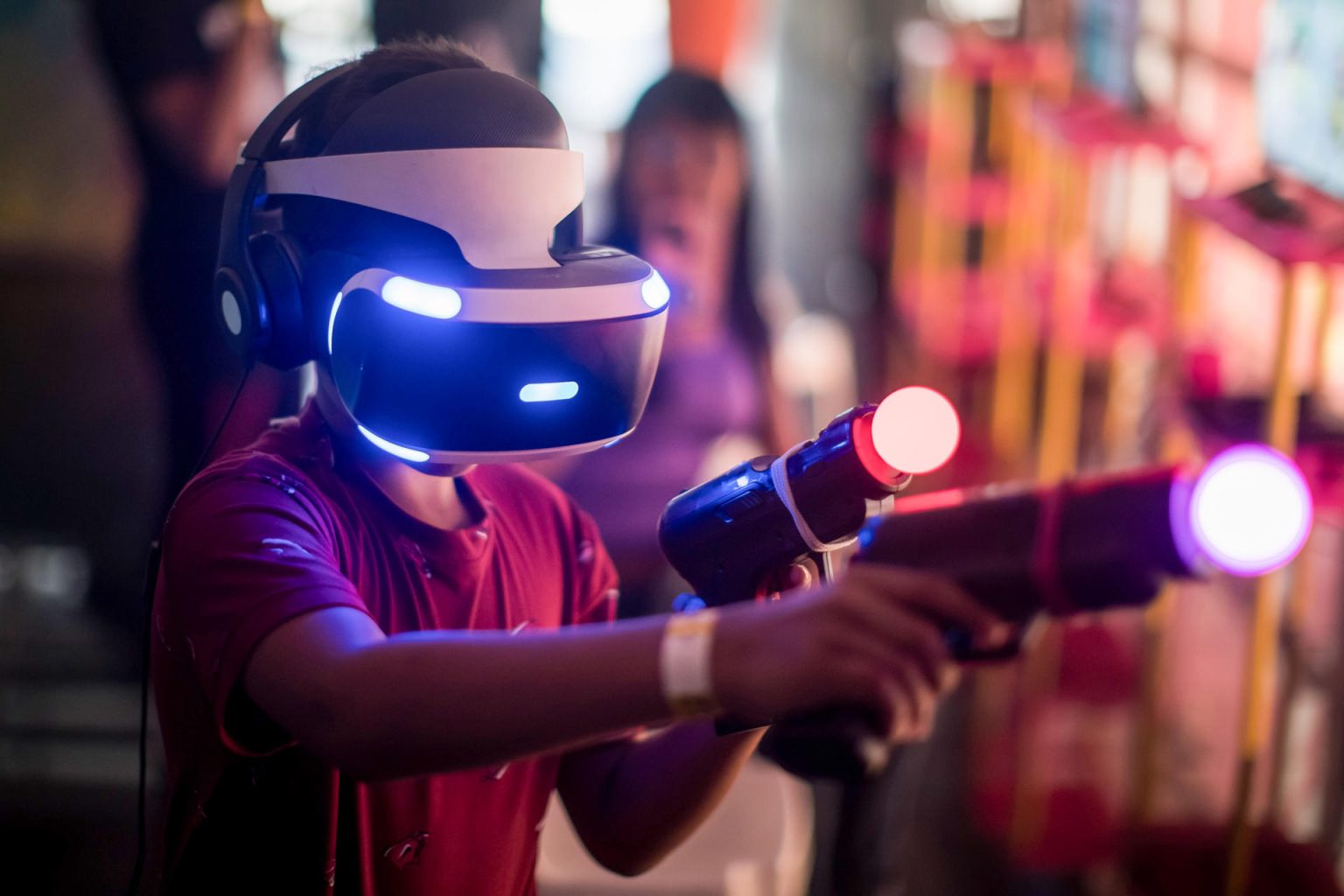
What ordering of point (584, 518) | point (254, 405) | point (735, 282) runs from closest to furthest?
1. point (254, 405)
2. point (584, 518)
3. point (735, 282)

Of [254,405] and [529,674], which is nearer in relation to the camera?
[529,674]

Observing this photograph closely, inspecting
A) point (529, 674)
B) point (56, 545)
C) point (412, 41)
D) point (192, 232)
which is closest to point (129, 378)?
point (56, 545)

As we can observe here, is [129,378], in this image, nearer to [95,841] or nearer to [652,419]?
[95,841]

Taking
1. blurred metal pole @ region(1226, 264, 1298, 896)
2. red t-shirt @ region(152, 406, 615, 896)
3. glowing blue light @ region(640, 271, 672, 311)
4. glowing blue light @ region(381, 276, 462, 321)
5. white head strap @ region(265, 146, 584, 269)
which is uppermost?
white head strap @ region(265, 146, 584, 269)

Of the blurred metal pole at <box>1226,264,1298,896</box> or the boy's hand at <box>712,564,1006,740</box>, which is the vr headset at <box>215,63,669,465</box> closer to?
the boy's hand at <box>712,564,1006,740</box>

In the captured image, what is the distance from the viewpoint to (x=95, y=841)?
2.32 meters

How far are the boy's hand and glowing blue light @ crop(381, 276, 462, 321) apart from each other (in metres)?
→ 0.20

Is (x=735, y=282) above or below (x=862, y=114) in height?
above

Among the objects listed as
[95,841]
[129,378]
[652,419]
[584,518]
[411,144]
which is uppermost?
[411,144]

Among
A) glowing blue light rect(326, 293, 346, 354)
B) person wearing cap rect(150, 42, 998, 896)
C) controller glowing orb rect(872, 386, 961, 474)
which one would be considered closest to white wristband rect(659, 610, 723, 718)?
person wearing cap rect(150, 42, 998, 896)

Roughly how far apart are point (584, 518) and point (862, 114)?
16.6 ft

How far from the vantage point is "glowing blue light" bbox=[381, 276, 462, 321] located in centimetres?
58

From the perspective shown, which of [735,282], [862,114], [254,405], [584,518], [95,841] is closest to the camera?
[254,405]

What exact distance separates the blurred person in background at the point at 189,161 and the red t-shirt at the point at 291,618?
89 mm
